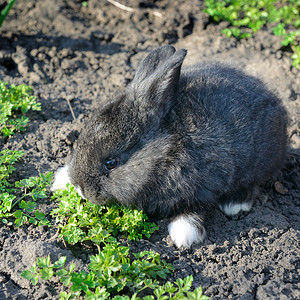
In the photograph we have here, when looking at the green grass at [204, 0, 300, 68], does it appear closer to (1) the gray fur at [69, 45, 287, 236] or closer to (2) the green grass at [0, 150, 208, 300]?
(1) the gray fur at [69, 45, 287, 236]

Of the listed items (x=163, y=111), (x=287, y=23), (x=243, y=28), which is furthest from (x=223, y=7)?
(x=163, y=111)

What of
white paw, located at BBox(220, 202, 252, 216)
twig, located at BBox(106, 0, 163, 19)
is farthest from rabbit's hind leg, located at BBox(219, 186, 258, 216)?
twig, located at BBox(106, 0, 163, 19)

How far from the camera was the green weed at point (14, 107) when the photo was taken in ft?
15.3

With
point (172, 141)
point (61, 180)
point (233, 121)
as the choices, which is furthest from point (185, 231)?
point (61, 180)

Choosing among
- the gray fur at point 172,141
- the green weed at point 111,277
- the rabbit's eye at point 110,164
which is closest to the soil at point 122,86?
the green weed at point 111,277

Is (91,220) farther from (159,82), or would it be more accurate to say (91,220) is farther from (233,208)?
(233,208)

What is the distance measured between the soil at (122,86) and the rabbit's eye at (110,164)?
713 millimetres

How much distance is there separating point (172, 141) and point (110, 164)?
61 centimetres

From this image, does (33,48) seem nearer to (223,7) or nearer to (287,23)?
(223,7)

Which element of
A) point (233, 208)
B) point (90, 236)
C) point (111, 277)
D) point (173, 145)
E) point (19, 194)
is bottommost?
point (19, 194)

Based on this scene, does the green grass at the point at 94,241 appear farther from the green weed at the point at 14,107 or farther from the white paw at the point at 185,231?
the green weed at the point at 14,107

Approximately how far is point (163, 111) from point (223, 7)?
368 centimetres

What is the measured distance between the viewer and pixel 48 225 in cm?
387

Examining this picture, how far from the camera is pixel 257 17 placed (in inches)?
269
